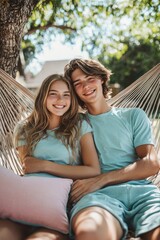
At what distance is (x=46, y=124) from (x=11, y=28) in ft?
3.11

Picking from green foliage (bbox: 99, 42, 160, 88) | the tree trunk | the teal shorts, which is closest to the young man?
the teal shorts

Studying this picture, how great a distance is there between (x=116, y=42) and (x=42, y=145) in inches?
146

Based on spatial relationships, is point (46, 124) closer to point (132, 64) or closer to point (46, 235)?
point (46, 235)

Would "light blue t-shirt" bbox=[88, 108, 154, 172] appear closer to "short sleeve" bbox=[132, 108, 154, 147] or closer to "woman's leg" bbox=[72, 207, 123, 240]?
"short sleeve" bbox=[132, 108, 154, 147]

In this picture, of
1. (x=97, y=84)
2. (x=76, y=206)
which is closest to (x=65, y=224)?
(x=76, y=206)

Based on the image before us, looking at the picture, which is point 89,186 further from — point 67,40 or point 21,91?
point 67,40

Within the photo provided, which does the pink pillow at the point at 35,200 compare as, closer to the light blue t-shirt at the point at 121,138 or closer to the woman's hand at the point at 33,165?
the woman's hand at the point at 33,165

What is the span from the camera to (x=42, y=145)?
1.64 meters

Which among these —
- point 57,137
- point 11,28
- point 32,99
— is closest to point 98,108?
point 57,137

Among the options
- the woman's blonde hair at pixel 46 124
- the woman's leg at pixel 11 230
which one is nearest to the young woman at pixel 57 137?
the woman's blonde hair at pixel 46 124

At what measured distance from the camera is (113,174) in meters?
1.53

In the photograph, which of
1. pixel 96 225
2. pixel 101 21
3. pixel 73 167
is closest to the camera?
pixel 96 225

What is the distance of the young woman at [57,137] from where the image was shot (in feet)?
5.18

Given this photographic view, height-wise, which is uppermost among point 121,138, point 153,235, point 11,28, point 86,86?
point 11,28
